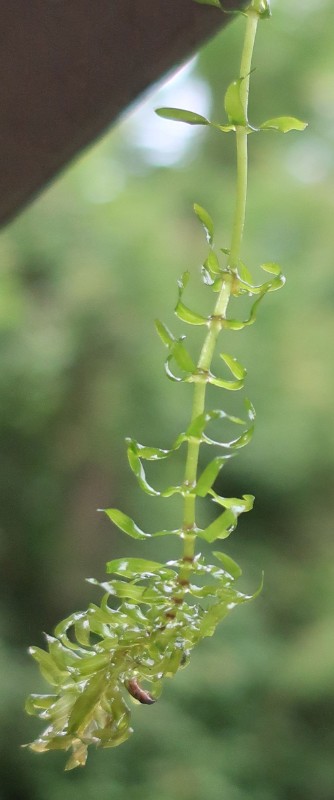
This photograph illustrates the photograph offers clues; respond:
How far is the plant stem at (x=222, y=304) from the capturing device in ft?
0.99

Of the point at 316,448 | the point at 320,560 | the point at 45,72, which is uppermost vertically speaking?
the point at 45,72

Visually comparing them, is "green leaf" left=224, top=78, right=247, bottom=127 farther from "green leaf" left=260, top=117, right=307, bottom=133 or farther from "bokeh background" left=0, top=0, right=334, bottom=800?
"bokeh background" left=0, top=0, right=334, bottom=800

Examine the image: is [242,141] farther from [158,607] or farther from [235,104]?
[158,607]

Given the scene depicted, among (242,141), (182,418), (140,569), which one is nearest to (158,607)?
(140,569)

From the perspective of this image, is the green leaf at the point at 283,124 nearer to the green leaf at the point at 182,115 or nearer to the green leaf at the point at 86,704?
the green leaf at the point at 182,115

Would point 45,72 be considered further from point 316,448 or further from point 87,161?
point 316,448

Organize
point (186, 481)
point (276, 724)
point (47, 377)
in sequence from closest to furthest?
point (186, 481) < point (47, 377) < point (276, 724)

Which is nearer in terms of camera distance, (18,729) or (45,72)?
(45,72)

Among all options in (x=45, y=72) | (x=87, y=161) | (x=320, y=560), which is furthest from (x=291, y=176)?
(x=45, y=72)

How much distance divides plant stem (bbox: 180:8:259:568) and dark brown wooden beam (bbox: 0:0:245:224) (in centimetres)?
2

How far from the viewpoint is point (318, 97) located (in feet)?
8.54

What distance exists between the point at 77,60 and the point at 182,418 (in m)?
1.74

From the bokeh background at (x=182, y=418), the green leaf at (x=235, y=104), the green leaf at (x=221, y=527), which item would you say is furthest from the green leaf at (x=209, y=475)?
the bokeh background at (x=182, y=418)

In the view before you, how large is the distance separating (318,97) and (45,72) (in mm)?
2431
